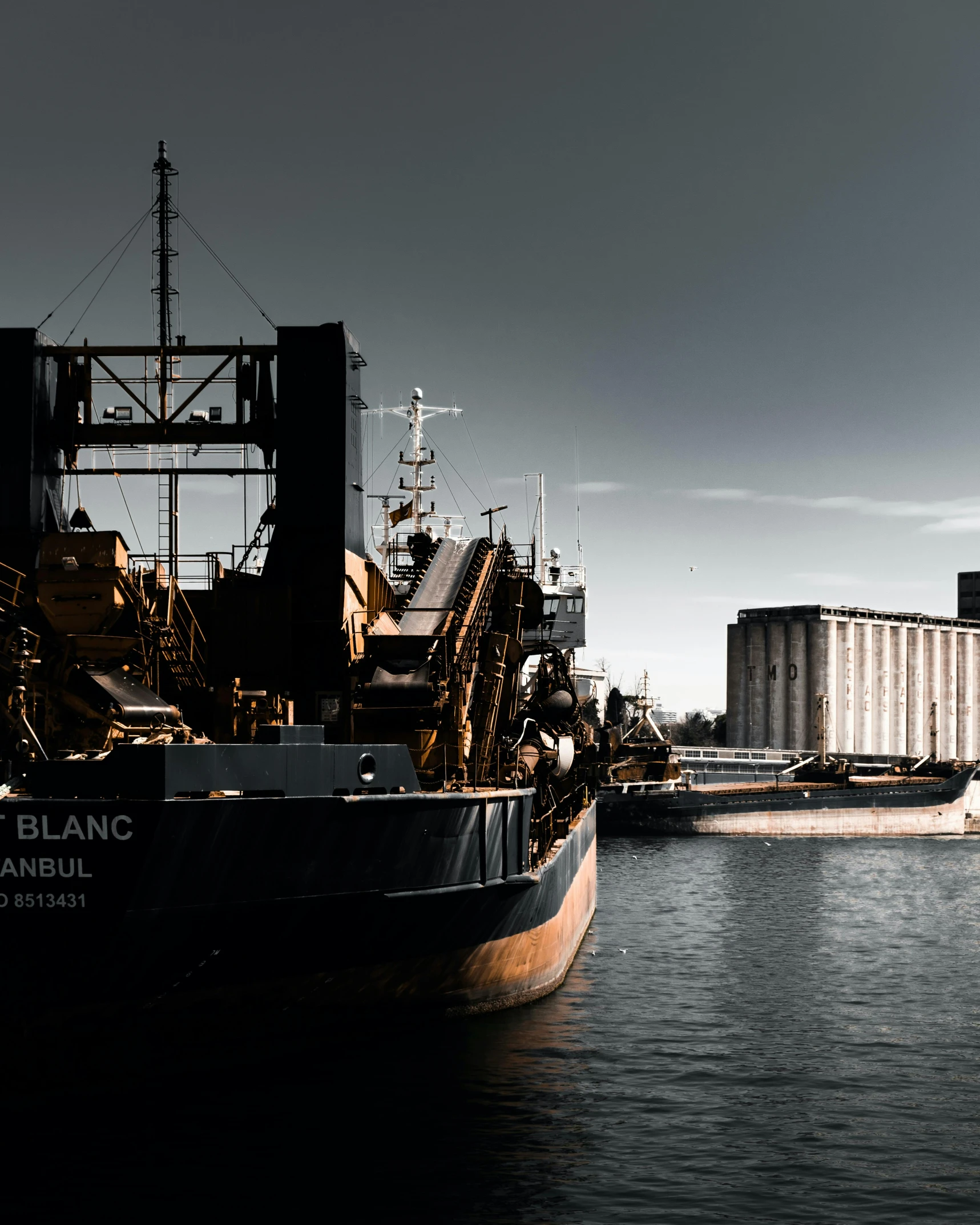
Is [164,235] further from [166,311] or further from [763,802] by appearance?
[763,802]

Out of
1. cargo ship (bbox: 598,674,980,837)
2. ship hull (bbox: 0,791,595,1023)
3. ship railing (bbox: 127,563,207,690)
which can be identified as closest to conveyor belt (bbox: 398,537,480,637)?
ship railing (bbox: 127,563,207,690)

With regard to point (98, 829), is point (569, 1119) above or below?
below

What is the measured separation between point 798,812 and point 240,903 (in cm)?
6018

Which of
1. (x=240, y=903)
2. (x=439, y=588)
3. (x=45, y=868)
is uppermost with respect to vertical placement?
(x=439, y=588)

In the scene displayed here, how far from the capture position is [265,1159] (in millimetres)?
12430

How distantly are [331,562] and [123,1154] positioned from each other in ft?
41.7

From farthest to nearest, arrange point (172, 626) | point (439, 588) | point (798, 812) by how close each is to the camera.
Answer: point (798, 812), point (439, 588), point (172, 626)

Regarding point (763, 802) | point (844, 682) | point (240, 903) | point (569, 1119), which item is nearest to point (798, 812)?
point (763, 802)

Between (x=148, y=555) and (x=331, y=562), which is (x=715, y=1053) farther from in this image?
(x=148, y=555)

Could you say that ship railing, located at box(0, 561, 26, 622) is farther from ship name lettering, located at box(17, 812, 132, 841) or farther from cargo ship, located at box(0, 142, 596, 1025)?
ship name lettering, located at box(17, 812, 132, 841)

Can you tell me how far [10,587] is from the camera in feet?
71.0

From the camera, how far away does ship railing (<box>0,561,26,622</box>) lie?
21625mm

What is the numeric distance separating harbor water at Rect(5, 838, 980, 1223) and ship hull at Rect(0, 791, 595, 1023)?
61 cm

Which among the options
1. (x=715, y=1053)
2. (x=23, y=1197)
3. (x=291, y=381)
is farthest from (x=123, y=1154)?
(x=291, y=381)
